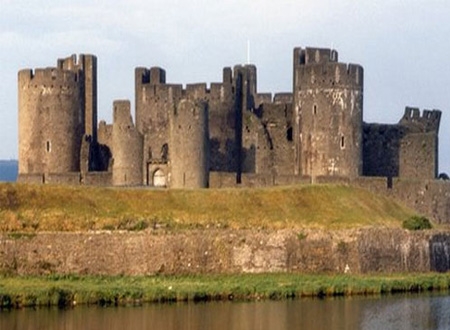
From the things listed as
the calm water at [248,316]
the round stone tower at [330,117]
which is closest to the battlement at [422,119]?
the round stone tower at [330,117]

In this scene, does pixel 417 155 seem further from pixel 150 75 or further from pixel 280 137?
pixel 150 75

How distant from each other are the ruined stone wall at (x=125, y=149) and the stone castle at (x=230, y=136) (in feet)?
0.15

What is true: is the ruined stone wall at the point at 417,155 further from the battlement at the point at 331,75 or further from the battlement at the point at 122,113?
the battlement at the point at 122,113

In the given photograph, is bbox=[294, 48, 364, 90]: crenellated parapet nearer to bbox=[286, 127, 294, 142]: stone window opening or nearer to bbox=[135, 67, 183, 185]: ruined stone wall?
bbox=[286, 127, 294, 142]: stone window opening

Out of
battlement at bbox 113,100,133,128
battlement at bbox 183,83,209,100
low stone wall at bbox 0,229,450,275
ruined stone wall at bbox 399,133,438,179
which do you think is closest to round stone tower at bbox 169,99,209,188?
battlement at bbox 113,100,133,128

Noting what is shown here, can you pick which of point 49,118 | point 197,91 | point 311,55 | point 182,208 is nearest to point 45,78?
point 49,118

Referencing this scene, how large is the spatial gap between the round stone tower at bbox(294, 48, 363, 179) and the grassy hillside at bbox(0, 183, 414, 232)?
6.75 m

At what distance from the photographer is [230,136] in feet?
228

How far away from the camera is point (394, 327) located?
42.4m

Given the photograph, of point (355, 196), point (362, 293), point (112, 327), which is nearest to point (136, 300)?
point (112, 327)

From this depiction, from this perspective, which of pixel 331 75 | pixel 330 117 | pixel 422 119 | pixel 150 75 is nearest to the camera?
pixel 331 75

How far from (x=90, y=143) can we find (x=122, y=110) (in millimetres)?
3843

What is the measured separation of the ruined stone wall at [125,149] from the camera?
223 feet

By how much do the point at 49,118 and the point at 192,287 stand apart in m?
22.7
